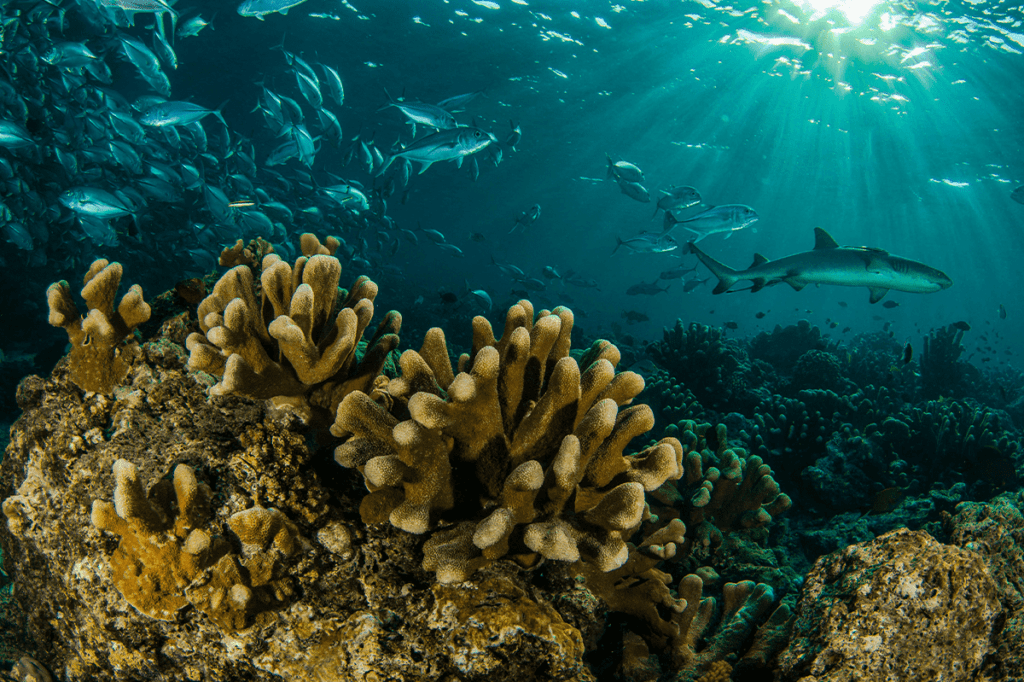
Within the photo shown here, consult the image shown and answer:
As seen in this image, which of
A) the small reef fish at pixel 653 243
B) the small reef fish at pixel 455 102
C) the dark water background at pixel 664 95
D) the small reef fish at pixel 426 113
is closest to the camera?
the small reef fish at pixel 426 113

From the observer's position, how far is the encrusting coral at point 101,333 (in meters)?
1.88

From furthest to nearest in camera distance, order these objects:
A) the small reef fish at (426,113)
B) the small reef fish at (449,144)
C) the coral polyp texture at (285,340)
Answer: the small reef fish at (426,113) < the small reef fish at (449,144) < the coral polyp texture at (285,340)

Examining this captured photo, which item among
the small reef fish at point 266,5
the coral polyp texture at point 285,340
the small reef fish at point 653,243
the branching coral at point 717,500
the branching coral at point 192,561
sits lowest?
the small reef fish at point 653,243

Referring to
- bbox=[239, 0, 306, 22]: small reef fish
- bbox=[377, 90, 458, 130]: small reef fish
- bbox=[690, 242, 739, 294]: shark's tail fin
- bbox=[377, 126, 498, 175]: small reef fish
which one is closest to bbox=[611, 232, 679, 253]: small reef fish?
bbox=[690, 242, 739, 294]: shark's tail fin

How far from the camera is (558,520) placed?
1.59 metres

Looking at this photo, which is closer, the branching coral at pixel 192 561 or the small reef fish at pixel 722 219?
the branching coral at pixel 192 561

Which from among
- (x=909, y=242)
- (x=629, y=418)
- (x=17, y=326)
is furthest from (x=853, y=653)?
(x=909, y=242)

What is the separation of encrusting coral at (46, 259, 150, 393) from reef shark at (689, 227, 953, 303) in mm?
6562

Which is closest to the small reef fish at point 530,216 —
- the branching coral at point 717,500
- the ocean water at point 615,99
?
the ocean water at point 615,99

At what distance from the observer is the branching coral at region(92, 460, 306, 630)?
144 centimetres

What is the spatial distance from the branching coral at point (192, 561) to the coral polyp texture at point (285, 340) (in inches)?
16.9

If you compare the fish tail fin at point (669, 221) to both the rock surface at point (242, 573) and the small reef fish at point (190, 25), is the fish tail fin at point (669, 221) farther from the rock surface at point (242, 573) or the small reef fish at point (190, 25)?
the small reef fish at point (190, 25)

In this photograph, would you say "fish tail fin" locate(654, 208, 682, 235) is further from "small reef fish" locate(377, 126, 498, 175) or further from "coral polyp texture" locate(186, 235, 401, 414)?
"coral polyp texture" locate(186, 235, 401, 414)

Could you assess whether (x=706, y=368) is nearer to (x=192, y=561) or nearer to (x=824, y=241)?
(x=824, y=241)
